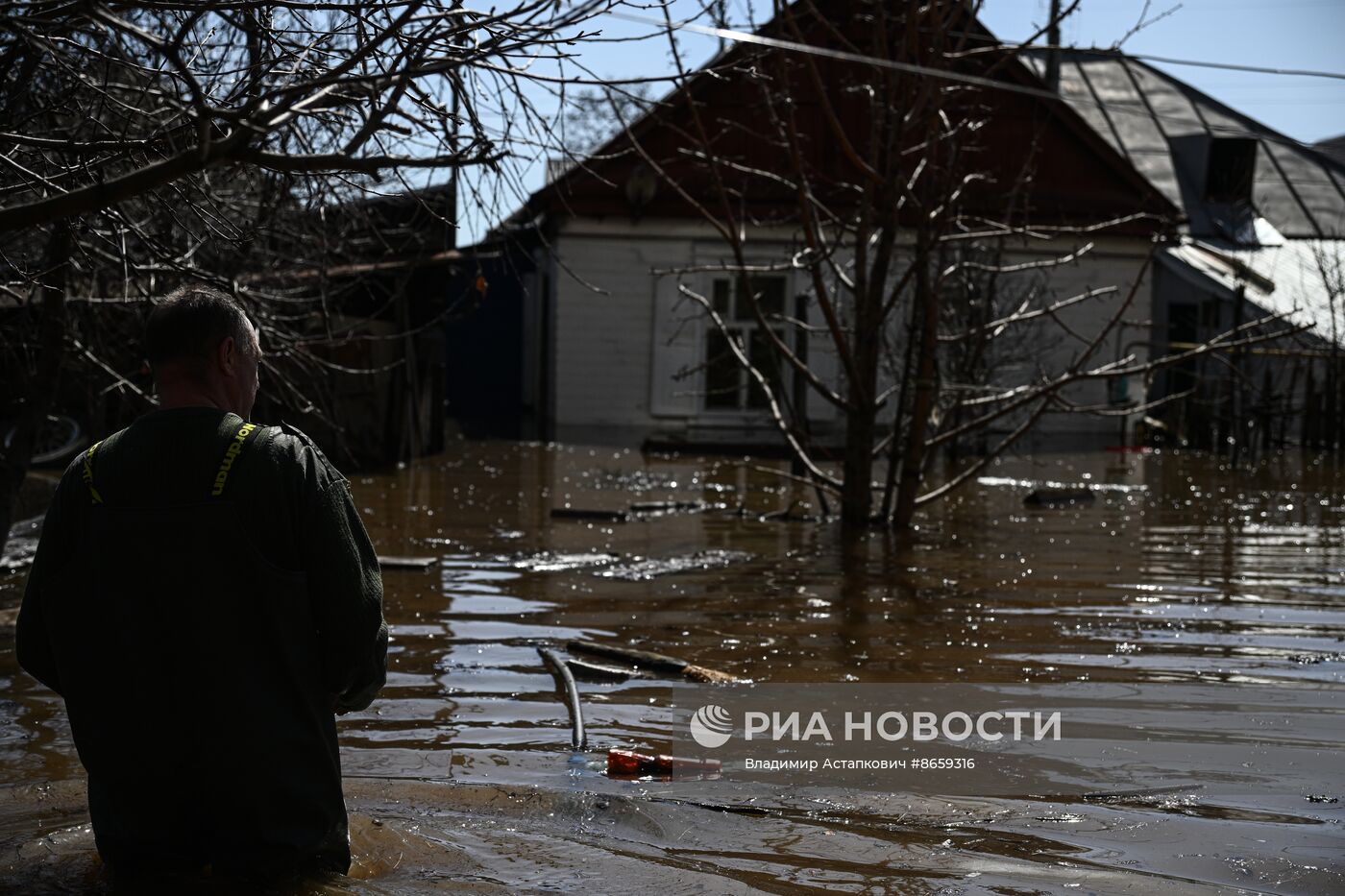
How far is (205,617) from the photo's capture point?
310cm

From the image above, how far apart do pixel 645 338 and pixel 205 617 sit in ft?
64.4

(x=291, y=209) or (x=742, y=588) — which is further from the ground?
(x=291, y=209)

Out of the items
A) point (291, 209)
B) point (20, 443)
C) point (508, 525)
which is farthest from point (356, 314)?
point (20, 443)

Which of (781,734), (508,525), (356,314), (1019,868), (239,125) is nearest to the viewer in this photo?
(239,125)

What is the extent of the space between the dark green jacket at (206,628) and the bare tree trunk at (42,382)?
3.55m

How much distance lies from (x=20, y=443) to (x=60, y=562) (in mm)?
4944

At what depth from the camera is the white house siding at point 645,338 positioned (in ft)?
73.0

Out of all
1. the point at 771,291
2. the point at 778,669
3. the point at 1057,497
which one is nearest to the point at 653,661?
the point at 778,669

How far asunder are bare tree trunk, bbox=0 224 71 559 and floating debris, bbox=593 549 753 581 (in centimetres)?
336

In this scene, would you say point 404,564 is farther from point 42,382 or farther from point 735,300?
point 735,300

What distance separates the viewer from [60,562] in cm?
320

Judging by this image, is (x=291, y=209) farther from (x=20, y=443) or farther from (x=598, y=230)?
(x=598, y=230)

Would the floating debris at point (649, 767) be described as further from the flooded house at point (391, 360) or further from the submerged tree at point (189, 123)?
the flooded house at point (391, 360)

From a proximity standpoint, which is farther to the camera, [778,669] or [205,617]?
[778,669]
